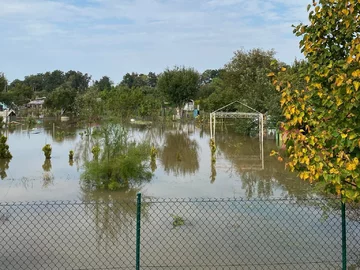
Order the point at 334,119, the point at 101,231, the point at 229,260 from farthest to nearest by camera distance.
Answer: the point at 101,231 < the point at 229,260 < the point at 334,119

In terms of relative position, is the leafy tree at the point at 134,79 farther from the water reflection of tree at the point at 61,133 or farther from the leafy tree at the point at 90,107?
the water reflection of tree at the point at 61,133

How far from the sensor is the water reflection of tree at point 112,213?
5.96m

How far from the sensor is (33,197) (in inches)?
316

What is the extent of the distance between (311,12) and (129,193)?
6.20 metres

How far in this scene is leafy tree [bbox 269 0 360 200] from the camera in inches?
111

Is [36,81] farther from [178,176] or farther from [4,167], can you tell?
[178,176]

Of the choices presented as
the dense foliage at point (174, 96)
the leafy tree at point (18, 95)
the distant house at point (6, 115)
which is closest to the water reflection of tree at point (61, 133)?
the dense foliage at point (174, 96)

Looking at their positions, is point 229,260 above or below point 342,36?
below

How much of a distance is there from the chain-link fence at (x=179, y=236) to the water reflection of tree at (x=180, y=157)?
4.08 m

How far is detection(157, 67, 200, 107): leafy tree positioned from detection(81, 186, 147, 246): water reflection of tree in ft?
101

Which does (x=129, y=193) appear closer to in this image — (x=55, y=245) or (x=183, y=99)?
(x=55, y=245)

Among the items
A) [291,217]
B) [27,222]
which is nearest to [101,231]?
[27,222]

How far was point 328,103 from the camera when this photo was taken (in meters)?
2.95

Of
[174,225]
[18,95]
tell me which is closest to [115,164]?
[174,225]
